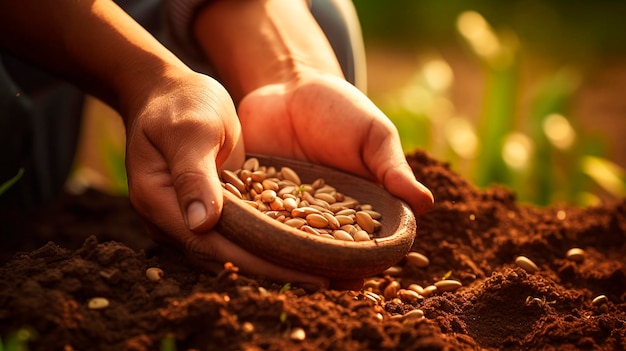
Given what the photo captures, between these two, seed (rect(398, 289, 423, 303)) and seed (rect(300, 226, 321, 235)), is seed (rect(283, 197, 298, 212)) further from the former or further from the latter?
seed (rect(398, 289, 423, 303))

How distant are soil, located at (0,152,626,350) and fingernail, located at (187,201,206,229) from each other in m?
0.09

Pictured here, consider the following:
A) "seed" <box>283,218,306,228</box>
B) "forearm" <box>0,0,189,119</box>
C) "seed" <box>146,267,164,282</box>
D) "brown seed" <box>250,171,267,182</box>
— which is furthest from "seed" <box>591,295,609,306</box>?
"forearm" <box>0,0,189,119</box>

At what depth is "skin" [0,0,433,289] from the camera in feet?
5.00

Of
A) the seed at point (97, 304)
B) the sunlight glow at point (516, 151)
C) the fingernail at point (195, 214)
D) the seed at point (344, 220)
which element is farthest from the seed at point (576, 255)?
the sunlight glow at point (516, 151)

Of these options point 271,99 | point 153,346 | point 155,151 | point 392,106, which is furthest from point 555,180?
point 153,346

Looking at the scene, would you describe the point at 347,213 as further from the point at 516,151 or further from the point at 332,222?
the point at 516,151

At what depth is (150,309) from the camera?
1.40 meters

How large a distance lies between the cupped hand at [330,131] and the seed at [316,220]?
18 centimetres

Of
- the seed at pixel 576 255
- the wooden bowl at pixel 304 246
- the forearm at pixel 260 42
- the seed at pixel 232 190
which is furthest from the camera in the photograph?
the forearm at pixel 260 42

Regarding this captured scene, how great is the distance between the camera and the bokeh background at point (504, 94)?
3.08 meters

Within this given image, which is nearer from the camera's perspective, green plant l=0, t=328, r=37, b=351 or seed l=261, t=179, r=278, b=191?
green plant l=0, t=328, r=37, b=351

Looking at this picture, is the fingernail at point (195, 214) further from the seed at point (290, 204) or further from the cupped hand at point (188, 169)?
the seed at point (290, 204)

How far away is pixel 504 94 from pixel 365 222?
156 cm

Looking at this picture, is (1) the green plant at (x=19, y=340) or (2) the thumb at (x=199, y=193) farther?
(2) the thumb at (x=199, y=193)
